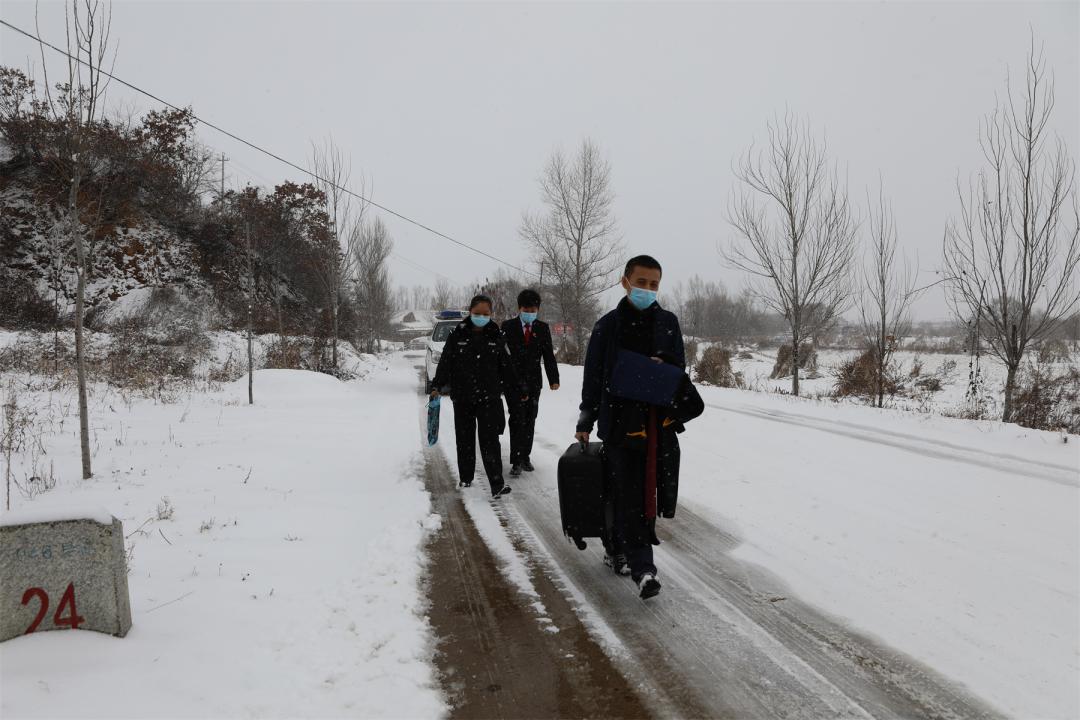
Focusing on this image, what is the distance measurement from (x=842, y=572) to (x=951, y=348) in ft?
118

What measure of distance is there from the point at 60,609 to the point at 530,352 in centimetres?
467

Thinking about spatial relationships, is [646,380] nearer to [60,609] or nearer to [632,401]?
[632,401]

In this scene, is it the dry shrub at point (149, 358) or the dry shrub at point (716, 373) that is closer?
the dry shrub at point (149, 358)

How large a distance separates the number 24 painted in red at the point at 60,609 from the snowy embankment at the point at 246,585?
0.06 meters

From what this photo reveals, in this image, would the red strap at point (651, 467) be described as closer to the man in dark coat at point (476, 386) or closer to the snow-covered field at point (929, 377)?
the man in dark coat at point (476, 386)

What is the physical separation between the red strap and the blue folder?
15 cm

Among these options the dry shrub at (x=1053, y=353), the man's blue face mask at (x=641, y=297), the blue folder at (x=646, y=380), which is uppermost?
the man's blue face mask at (x=641, y=297)

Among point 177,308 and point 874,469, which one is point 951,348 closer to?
point 874,469

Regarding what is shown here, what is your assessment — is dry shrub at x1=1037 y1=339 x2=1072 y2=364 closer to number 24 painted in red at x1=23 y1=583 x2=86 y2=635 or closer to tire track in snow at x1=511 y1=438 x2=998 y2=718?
tire track in snow at x1=511 y1=438 x2=998 y2=718

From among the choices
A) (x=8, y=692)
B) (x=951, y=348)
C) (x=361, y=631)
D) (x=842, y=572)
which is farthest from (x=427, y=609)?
(x=951, y=348)

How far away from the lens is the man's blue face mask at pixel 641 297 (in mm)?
3354

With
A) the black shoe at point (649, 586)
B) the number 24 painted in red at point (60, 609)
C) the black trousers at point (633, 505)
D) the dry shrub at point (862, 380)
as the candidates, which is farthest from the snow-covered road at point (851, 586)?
the dry shrub at point (862, 380)

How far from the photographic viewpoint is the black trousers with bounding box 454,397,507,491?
5539 millimetres

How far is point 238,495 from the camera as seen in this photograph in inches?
201
